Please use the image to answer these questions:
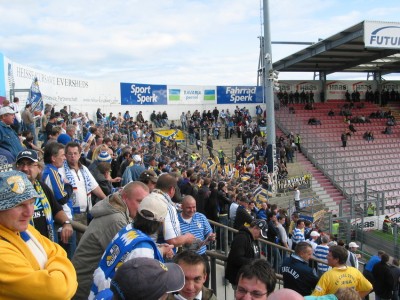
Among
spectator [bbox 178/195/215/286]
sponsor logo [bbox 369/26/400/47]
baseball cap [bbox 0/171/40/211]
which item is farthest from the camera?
sponsor logo [bbox 369/26/400/47]

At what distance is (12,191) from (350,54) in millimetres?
27271

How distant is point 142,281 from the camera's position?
1816mm

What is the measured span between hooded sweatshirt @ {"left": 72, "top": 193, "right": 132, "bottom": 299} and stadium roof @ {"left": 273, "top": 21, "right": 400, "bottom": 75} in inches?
809

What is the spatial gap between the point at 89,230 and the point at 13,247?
3.88 feet

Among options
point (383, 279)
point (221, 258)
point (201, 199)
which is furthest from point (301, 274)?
point (383, 279)

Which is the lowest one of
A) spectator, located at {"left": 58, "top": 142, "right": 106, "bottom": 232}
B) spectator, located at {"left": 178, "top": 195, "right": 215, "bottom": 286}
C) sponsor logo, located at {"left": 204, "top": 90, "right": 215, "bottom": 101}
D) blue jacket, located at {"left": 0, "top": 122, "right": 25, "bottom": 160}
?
spectator, located at {"left": 178, "top": 195, "right": 215, "bottom": 286}

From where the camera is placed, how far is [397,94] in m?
34.1

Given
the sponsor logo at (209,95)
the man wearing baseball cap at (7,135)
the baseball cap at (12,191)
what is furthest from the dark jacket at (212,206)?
the sponsor logo at (209,95)

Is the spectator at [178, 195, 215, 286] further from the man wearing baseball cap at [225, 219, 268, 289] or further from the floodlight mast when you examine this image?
the floodlight mast

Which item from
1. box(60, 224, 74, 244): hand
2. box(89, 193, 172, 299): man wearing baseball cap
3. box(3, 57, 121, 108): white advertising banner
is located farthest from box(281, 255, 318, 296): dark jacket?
box(3, 57, 121, 108): white advertising banner

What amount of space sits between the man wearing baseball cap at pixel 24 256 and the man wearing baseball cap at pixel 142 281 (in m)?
0.36

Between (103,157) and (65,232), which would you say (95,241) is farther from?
(103,157)

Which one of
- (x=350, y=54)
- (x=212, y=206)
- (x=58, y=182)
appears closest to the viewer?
(x=58, y=182)

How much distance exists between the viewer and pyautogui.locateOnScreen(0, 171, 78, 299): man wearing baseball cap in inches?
76.9
